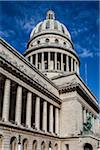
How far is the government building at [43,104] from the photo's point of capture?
103 feet

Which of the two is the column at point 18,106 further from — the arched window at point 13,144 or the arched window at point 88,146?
the arched window at point 88,146

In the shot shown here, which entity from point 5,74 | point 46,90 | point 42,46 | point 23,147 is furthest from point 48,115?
point 42,46

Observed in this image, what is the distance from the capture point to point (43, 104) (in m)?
40.5

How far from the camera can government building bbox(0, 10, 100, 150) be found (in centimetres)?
3130

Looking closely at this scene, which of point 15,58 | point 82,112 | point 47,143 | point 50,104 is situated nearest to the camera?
point 15,58

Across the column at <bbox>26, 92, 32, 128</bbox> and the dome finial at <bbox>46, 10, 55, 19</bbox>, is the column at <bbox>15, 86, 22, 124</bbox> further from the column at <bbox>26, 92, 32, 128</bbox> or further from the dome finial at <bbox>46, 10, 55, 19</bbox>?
the dome finial at <bbox>46, 10, 55, 19</bbox>

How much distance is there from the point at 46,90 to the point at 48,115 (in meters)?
6.04

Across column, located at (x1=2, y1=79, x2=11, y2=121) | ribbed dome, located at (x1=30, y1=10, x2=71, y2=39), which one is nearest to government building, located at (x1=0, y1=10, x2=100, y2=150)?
column, located at (x1=2, y1=79, x2=11, y2=121)

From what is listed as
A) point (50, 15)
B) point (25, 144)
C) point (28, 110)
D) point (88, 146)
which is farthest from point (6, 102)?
point (50, 15)

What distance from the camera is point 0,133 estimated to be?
28297mm

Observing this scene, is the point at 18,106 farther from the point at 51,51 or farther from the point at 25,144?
the point at 51,51

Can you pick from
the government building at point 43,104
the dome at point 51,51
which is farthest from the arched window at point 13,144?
the dome at point 51,51

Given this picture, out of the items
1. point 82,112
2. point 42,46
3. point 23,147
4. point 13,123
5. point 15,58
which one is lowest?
point 23,147

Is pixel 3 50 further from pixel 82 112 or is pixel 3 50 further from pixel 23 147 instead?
pixel 82 112
